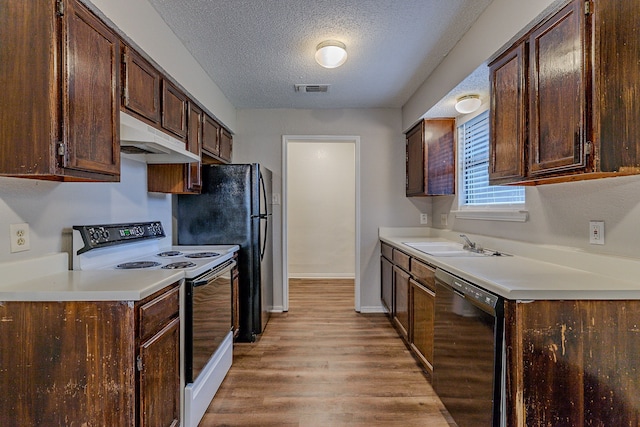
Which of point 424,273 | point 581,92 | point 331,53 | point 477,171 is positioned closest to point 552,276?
point 581,92

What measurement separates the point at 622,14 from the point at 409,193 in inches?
101

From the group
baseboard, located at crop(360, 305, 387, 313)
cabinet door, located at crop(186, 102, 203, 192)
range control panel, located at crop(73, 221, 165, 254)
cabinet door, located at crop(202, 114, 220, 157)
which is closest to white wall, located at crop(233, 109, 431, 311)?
baseboard, located at crop(360, 305, 387, 313)

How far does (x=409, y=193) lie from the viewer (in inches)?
148

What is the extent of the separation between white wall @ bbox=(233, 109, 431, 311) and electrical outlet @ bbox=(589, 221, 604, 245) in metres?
2.24

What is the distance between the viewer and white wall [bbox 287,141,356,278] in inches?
223

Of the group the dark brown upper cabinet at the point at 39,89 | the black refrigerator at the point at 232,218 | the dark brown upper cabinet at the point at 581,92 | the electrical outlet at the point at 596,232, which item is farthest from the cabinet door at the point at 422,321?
the dark brown upper cabinet at the point at 39,89

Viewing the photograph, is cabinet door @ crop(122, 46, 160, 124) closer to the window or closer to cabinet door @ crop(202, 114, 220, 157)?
cabinet door @ crop(202, 114, 220, 157)

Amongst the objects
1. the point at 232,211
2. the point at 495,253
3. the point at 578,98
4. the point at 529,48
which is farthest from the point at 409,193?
the point at 578,98

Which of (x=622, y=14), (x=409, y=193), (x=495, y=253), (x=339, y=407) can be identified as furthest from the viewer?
(x=409, y=193)

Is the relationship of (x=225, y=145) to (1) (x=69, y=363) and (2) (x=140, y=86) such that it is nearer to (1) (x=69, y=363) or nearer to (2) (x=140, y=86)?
(2) (x=140, y=86)

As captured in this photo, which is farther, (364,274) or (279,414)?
(364,274)

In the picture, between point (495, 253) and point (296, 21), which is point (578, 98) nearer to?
point (495, 253)

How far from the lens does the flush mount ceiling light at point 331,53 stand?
2320 mm

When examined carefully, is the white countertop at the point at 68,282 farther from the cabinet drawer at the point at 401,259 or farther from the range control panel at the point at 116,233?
the cabinet drawer at the point at 401,259
